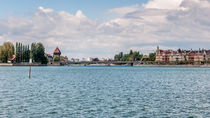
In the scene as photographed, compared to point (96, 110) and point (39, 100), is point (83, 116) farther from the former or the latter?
point (39, 100)

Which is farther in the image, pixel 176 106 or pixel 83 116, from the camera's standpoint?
pixel 176 106

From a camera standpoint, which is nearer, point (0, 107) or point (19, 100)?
point (0, 107)

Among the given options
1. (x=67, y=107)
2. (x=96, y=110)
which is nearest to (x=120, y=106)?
(x=96, y=110)

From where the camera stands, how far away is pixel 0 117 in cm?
2630

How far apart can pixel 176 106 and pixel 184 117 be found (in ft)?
18.4

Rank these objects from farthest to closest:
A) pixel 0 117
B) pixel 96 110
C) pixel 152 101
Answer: pixel 152 101, pixel 96 110, pixel 0 117

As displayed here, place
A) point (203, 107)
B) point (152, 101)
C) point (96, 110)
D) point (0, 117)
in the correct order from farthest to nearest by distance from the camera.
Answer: point (152, 101) → point (203, 107) → point (96, 110) → point (0, 117)

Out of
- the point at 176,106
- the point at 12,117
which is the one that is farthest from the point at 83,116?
the point at 176,106

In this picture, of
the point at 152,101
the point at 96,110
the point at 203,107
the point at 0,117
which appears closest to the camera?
the point at 0,117

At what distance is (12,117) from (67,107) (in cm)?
640

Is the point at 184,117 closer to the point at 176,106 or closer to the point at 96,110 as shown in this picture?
the point at 176,106

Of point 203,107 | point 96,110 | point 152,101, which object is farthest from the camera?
point 152,101

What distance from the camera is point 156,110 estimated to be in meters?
30.0

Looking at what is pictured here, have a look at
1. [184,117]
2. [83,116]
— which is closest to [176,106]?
[184,117]
